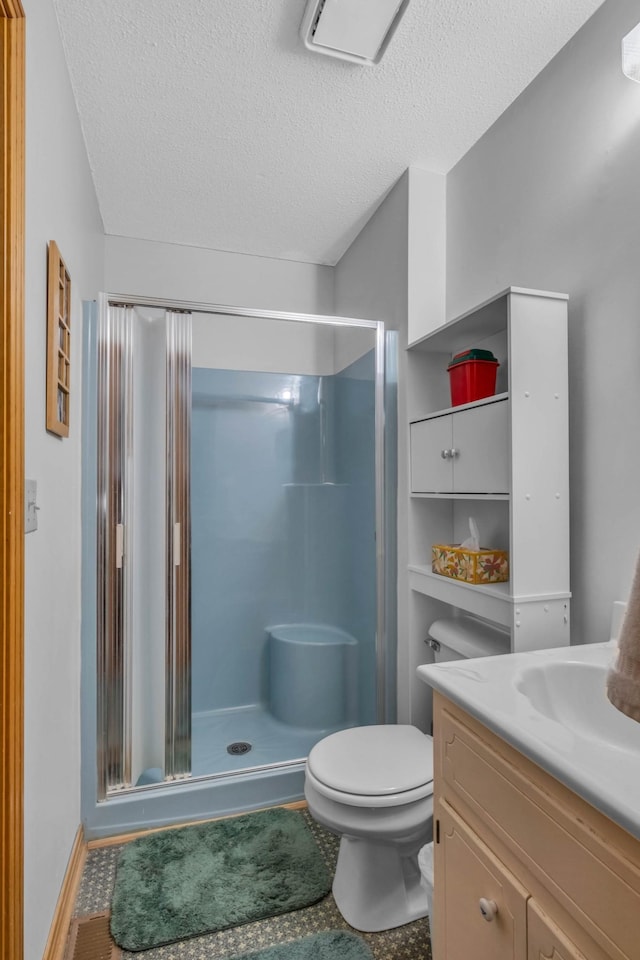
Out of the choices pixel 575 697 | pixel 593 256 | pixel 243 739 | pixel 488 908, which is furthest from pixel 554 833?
pixel 243 739

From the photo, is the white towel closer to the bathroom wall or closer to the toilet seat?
the toilet seat

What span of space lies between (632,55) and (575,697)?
1381 millimetres

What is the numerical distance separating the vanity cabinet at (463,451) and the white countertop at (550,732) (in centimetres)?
47

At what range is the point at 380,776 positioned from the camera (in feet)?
4.60

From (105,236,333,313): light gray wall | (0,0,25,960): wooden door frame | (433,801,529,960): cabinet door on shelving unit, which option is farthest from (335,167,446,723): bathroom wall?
(0,0,25,960): wooden door frame

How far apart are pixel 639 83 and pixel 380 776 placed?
71.7 inches

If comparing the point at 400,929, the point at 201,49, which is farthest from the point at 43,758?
the point at 201,49

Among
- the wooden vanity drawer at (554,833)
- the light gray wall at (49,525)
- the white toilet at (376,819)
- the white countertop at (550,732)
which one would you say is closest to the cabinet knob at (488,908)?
the wooden vanity drawer at (554,833)

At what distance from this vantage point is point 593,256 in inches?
53.3

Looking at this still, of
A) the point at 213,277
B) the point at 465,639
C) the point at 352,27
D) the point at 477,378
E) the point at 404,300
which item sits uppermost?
the point at 352,27

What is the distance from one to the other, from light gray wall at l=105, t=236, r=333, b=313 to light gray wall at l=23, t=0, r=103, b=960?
0.85 metres

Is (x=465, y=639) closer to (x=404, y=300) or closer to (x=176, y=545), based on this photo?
(x=176, y=545)

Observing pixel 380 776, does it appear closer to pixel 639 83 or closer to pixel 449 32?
pixel 639 83

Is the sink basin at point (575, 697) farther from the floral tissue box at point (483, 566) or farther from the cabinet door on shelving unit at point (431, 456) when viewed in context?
the cabinet door on shelving unit at point (431, 456)
